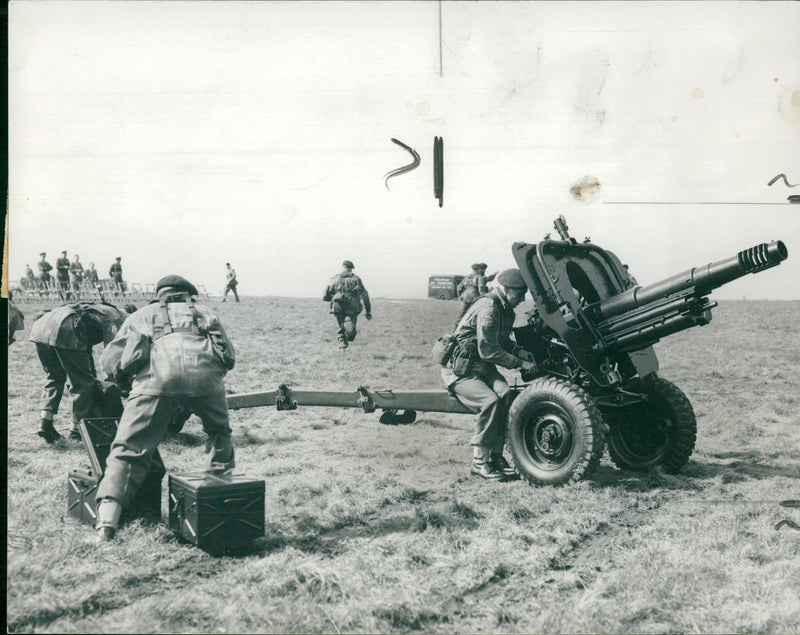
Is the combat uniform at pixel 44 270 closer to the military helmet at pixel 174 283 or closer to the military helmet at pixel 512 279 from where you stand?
the military helmet at pixel 174 283

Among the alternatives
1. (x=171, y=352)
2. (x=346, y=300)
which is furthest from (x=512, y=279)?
(x=346, y=300)

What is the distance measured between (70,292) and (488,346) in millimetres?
4538

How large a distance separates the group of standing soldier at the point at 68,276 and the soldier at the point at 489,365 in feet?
10.6

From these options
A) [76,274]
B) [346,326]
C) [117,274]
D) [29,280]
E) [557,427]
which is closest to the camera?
[557,427]

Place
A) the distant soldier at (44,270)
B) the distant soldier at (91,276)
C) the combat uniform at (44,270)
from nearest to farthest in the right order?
the distant soldier at (44,270) < the combat uniform at (44,270) < the distant soldier at (91,276)

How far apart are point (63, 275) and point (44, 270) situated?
0.87m

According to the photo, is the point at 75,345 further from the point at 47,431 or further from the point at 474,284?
the point at 474,284

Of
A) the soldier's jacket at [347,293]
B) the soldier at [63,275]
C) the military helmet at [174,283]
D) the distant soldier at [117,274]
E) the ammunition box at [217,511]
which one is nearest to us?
the ammunition box at [217,511]

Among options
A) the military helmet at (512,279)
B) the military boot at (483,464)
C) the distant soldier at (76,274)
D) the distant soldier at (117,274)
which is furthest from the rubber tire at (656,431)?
the distant soldier at (76,274)

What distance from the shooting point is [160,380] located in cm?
468

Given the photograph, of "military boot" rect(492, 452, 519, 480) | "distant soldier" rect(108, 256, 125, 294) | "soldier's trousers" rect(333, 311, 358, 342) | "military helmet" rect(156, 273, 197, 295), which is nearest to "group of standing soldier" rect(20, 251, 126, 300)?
"distant soldier" rect(108, 256, 125, 294)

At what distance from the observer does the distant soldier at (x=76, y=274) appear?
23.1 ft

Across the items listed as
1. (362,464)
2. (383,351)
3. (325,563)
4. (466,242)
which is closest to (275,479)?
(362,464)

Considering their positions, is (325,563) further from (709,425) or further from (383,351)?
(383,351)
